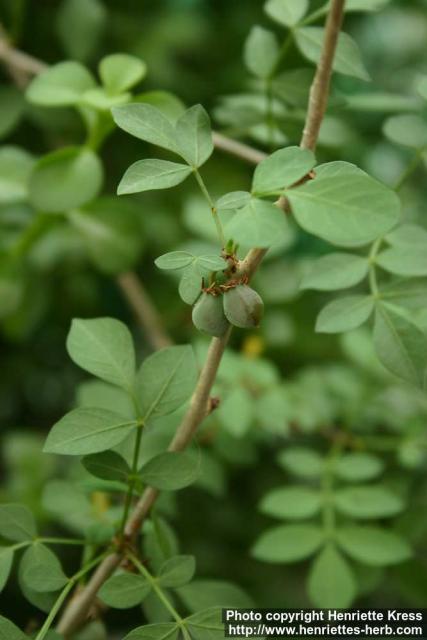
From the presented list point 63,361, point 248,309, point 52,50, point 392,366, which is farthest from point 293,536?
point 52,50

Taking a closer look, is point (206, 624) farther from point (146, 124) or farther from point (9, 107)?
point (9, 107)

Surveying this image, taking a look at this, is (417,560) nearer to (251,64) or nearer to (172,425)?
(172,425)

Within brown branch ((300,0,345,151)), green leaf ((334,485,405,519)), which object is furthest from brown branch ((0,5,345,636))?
green leaf ((334,485,405,519))

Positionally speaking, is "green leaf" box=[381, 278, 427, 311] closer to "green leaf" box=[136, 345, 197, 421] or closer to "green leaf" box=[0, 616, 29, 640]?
"green leaf" box=[136, 345, 197, 421]

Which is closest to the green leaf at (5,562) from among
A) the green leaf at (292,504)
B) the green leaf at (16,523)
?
the green leaf at (16,523)

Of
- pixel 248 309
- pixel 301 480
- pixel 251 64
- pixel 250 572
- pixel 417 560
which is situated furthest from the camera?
pixel 301 480

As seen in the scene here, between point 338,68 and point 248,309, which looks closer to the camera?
point 248,309

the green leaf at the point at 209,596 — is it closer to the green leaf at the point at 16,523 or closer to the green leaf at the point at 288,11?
the green leaf at the point at 16,523
